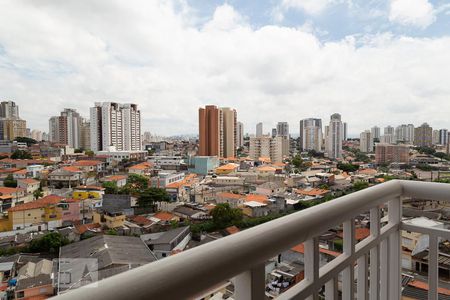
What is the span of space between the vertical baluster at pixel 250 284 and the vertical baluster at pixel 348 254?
340 mm

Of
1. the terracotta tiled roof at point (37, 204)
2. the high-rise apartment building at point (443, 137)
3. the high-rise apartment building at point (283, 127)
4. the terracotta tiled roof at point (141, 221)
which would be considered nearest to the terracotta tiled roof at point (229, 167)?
the high-rise apartment building at point (283, 127)

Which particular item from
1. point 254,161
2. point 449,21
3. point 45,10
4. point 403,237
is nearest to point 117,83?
point 45,10

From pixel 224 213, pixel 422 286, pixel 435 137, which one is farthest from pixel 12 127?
pixel 435 137

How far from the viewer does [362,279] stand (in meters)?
0.78

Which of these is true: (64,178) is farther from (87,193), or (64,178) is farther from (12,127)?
(12,127)

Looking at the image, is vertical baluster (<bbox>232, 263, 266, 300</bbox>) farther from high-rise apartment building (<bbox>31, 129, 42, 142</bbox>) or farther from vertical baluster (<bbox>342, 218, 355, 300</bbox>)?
high-rise apartment building (<bbox>31, 129, 42, 142</bbox>)

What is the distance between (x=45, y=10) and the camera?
98 centimetres

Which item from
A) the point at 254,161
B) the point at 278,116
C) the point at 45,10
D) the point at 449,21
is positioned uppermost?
the point at 449,21

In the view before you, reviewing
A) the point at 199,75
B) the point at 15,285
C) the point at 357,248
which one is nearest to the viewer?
the point at 15,285

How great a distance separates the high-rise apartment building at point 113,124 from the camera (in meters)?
2.24

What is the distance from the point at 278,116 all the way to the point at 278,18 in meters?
1.43

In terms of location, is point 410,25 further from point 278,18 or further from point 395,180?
point 395,180

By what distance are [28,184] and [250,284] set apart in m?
1.59

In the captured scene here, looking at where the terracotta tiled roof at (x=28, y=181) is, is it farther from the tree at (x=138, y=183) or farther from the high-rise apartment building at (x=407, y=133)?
the high-rise apartment building at (x=407, y=133)
